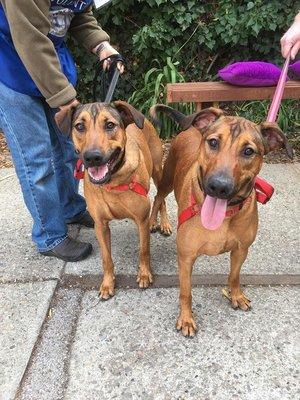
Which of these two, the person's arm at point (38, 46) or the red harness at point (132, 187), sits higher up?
the person's arm at point (38, 46)

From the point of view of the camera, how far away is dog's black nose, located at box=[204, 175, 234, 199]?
245 cm

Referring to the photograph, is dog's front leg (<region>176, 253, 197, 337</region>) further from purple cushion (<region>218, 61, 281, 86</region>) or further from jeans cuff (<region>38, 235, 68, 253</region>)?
purple cushion (<region>218, 61, 281, 86</region>)

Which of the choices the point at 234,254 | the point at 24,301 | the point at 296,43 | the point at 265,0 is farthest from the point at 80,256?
the point at 265,0

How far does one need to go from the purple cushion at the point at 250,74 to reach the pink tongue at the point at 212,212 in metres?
2.82

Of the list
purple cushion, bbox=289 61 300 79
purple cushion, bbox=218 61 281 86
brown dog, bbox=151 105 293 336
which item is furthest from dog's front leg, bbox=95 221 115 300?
purple cushion, bbox=289 61 300 79

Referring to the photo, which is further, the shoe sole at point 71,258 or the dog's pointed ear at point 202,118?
the shoe sole at point 71,258

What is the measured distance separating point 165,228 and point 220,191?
196 cm

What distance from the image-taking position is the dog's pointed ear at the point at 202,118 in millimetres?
2830

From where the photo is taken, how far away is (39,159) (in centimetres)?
355

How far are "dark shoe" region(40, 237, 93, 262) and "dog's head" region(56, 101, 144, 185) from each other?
1101 mm

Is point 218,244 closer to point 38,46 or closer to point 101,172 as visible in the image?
point 101,172

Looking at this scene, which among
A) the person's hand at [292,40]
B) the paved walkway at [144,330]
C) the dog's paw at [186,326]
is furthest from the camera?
the person's hand at [292,40]

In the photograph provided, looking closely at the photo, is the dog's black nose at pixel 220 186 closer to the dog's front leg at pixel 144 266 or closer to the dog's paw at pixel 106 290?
the dog's front leg at pixel 144 266

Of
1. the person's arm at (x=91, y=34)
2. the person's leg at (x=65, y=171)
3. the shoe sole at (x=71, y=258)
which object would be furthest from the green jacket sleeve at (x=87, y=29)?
the shoe sole at (x=71, y=258)
